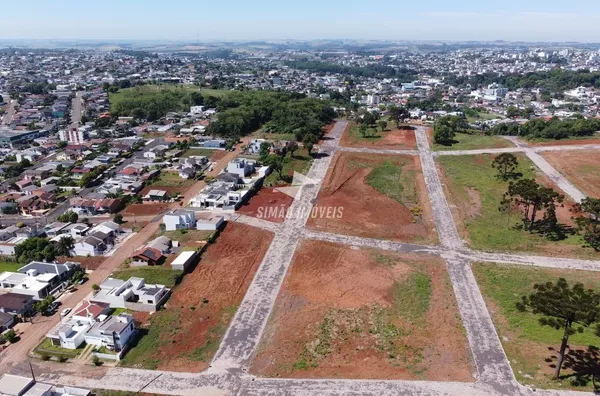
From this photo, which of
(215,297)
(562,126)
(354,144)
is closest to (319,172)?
(354,144)

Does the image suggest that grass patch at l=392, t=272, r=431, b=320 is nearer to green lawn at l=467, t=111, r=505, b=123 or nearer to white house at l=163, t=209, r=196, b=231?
white house at l=163, t=209, r=196, b=231

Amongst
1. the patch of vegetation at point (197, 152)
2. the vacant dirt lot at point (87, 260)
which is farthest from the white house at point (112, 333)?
the patch of vegetation at point (197, 152)

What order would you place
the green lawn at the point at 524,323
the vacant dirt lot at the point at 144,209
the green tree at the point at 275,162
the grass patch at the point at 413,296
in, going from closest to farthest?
1. the green lawn at the point at 524,323
2. the grass patch at the point at 413,296
3. the vacant dirt lot at the point at 144,209
4. the green tree at the point at 275,162

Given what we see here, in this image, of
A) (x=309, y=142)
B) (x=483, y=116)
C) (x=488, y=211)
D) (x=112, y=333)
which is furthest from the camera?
(x=483, y=116)

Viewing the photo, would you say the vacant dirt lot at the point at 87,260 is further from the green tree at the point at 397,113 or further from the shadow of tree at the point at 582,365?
the green tree at the point at 397,113

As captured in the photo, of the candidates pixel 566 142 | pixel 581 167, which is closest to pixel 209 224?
pixel 581 167

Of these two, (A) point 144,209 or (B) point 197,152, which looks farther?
(B) point 197,152

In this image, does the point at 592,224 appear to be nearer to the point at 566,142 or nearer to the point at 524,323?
the point at 524,323
